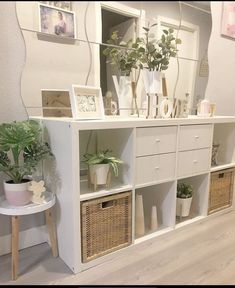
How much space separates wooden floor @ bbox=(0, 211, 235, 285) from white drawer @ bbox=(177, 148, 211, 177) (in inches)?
17.5

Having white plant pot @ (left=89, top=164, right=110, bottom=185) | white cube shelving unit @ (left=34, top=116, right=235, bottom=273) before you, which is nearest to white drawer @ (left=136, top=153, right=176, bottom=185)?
white cube shelving unit @ (left=34, top=116, right=235, bottom=273)

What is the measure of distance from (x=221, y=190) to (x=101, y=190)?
1.16m

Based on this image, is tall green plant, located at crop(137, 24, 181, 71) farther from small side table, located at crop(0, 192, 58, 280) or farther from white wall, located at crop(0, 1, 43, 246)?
small side table, located at crop(0, 192, 58, 280)

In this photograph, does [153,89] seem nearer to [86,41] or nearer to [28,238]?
[86,41]

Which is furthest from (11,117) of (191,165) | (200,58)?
(200,58)

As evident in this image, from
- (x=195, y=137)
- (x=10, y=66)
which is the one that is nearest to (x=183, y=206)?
(x=195, y=137)

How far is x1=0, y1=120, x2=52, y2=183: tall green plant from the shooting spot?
1209mm

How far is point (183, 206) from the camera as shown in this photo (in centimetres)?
188

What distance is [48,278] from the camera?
1299 mm

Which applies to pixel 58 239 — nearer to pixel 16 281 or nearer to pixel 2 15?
pixel 16 281

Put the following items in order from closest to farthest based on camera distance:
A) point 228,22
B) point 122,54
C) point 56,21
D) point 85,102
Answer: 1. point 85,102
2. point 56,21
3. point 122,54
4. point 228,22

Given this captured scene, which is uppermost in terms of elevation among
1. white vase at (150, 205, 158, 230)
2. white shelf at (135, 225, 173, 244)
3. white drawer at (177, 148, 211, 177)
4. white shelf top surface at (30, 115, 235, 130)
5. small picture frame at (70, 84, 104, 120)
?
small picture frame at (70, 84, 104, 120)

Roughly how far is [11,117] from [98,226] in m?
0.80

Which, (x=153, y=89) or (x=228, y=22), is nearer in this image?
(x=153, y=89)
